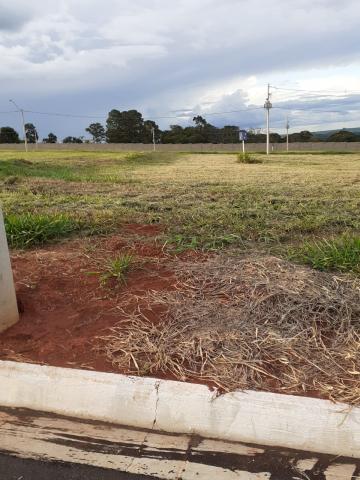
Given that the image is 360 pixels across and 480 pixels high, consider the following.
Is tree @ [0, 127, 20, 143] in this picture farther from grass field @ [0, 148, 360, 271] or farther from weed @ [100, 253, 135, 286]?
weed @ [100, 253, 135, 286]

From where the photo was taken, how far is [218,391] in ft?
9.09

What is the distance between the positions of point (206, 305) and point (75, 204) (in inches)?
198

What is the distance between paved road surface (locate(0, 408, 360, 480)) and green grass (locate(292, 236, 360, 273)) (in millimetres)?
2054

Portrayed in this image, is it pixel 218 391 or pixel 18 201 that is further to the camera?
pixel 18 201

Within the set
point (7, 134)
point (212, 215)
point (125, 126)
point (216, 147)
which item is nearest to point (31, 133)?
point (7, 134)

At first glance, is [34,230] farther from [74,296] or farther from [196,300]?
[196,300]

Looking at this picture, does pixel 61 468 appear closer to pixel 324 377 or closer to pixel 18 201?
pixel 324 377

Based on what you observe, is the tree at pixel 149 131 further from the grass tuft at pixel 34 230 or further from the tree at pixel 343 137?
the grass tuft at pixel 34 230

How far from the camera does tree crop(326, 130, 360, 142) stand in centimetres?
7144

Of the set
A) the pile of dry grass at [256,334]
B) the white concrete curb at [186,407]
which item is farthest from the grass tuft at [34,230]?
the white concrete curb at [186,407]

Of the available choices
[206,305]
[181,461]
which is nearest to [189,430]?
[181,461]

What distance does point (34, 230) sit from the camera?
18.3 ft

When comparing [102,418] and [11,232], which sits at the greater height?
[11,232]

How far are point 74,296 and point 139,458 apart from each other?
177cm
